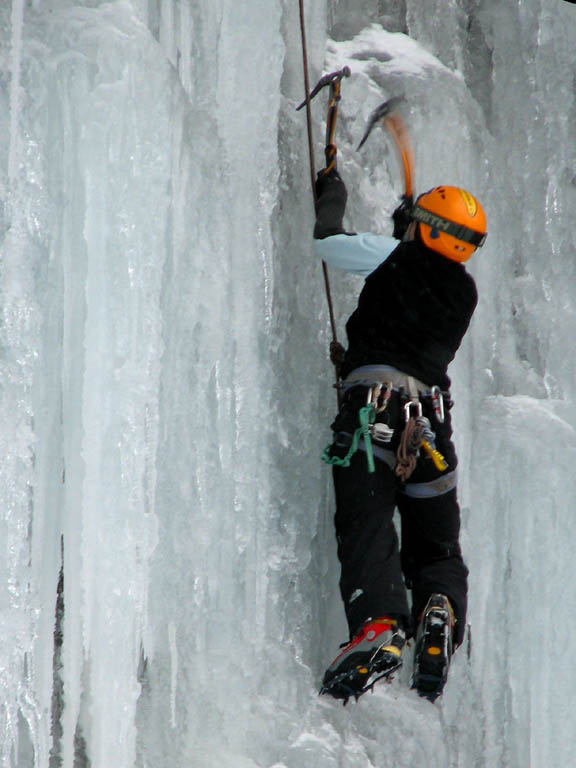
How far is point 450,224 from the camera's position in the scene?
146 inches

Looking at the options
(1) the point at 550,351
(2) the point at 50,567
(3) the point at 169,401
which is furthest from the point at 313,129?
(2) the point at 50,567

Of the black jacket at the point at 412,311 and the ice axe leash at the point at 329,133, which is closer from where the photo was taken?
the black jacket at the point at 412,311

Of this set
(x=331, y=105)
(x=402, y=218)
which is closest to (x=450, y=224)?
(x=402, y=218)

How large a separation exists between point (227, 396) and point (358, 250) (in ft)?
2.14

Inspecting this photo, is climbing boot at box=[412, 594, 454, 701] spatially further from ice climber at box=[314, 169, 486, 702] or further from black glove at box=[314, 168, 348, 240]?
black glove at box=[314, 168, 348, 240]

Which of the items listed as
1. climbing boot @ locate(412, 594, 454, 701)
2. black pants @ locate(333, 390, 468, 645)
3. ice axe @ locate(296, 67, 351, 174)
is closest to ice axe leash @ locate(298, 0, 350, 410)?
ice axe @ locate(296, 67, 351, 174)

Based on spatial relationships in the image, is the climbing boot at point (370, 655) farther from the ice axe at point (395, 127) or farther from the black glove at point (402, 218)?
the ice axe at point (395, 127)

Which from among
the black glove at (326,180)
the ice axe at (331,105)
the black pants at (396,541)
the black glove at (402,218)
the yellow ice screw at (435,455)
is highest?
the ice axe at (331,105)

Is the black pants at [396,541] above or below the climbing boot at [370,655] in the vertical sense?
above

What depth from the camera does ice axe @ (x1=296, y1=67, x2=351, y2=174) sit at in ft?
13.3

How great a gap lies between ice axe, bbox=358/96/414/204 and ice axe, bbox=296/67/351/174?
0.22 meters

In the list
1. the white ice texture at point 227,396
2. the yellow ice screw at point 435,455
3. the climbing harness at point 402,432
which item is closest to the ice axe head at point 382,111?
the white ice texture at point 227,396

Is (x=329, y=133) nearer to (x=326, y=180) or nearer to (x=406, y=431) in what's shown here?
(x=326, y=180)

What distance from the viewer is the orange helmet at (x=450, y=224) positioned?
372 cm
